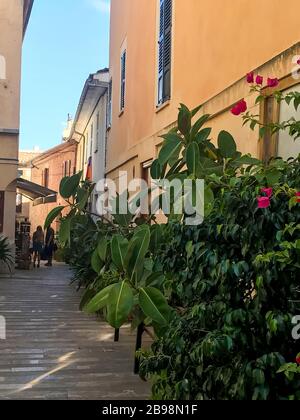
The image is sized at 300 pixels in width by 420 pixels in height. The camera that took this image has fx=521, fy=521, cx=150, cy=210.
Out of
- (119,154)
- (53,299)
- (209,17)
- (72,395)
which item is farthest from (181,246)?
(119,154)

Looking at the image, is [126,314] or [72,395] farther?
[72,395]

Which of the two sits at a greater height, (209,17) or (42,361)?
(209,17)

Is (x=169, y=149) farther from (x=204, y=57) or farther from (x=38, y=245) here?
(x=38, y=245)

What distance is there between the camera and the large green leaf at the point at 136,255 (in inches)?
125

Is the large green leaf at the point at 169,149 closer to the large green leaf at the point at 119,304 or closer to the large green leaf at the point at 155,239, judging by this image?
the large green leaf at the point at 155,239

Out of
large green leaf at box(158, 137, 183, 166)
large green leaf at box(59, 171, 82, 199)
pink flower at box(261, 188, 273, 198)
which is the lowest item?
pink flower at box(261, 188, 273, 198)

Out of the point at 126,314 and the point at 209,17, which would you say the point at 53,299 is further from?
the point at 126,314

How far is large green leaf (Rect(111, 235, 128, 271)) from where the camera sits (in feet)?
10.6

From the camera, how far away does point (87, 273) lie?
945 centimetres

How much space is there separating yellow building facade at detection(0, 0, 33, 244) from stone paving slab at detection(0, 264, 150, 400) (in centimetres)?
517

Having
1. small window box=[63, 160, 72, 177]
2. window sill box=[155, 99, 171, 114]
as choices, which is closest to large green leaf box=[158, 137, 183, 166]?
window sill box=[155, 99, 171, 114]

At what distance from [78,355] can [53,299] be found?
4498 mm

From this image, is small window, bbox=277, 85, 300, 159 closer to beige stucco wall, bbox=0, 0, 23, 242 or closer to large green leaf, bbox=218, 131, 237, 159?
large green leaf, bbox=218, 131, 237, 159

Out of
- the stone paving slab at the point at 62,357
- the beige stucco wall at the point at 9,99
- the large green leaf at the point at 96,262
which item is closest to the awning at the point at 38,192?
the beige stucco wall at the point at 9,99
